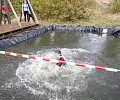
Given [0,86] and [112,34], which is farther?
[112,34]

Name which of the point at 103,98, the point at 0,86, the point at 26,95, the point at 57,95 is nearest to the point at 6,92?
the point at 0,86

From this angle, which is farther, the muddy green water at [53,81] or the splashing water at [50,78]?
the splashing water at [50,78]

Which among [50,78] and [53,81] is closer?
[53,81]

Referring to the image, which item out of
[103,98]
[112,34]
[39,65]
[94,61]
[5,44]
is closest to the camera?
[103,98]

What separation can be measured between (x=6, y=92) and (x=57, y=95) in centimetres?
132

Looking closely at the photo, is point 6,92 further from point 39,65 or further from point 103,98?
point 103,98

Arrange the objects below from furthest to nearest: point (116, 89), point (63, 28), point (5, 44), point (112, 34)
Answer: point (63, 28) → point (112, 34) → point (5, 44) → point (116, 89)

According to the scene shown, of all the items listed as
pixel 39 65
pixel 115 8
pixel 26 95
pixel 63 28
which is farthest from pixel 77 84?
pixel 115 8

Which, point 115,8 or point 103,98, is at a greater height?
point 115,8

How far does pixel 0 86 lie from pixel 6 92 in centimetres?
35

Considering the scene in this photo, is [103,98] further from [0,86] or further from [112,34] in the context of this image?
[112,34]

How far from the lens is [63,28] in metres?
Answer: 11.3

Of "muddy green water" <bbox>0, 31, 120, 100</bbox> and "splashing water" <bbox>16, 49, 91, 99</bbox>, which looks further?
"splashing water" <bbox>16, 49, 91, 99</bbox>

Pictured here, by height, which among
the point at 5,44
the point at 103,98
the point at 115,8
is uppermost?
the point at 115,8
